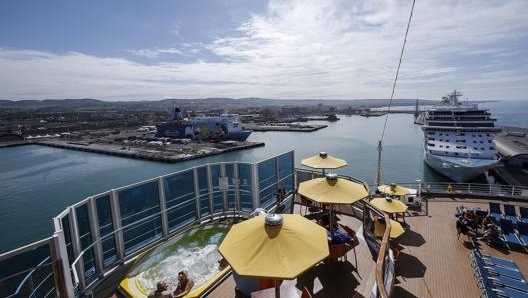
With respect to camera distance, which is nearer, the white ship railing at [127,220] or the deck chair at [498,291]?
the white ship railing at [127,220]

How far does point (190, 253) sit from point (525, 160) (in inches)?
1800

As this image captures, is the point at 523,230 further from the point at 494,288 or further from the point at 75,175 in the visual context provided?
the point at 75,175

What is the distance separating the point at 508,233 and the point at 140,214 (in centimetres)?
1025

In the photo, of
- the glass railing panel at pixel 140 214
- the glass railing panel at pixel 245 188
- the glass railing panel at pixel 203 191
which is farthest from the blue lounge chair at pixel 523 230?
the glass railing panel at pixel 140 214

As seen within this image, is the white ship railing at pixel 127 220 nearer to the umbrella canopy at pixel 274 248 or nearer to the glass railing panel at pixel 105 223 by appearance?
the glass railing panel at pixel 105 223

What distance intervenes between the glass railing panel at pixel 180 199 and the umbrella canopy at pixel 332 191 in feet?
11.7

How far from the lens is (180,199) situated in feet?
26.3

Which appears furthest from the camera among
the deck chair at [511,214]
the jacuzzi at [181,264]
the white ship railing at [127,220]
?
the deck chair at [511,214]

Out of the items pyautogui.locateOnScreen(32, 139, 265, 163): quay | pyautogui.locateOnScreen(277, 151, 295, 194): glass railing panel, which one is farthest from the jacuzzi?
pyautogui.locateOnScreen(32, 139, 265, 163): quay

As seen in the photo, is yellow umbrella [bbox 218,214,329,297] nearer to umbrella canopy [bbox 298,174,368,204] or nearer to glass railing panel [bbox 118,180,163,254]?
umbrella canopy [bbox 298,174,368,204]

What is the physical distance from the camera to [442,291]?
19.2ft

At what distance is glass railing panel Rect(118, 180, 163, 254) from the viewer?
21.8ft

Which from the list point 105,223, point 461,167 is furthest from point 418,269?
point 461,167

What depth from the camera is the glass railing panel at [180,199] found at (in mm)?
7676
